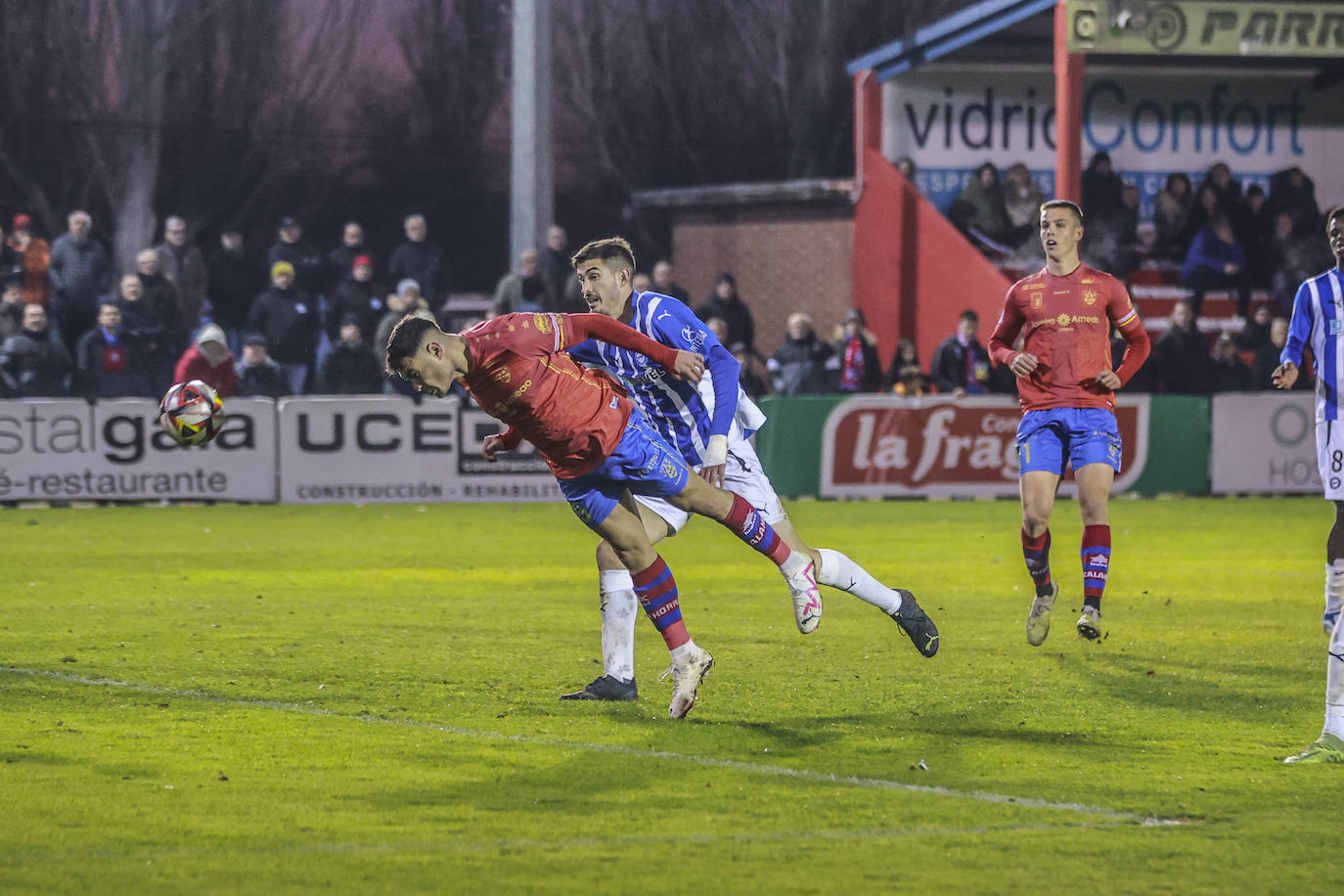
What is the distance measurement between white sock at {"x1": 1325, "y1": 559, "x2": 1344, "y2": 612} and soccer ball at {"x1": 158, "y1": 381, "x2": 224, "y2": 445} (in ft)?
21.6

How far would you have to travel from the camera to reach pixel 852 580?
8.00m

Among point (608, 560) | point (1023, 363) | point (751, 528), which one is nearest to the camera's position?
point (751, 528)

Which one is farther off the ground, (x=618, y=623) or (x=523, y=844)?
(x=618, y=623)

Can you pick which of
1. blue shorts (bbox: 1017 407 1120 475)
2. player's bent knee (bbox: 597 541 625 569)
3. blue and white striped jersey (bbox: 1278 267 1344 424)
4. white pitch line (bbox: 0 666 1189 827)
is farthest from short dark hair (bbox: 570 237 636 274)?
blue and white striped jersey (bbox: 1278 267 1344 424)

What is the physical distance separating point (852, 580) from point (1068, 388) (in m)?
2.35

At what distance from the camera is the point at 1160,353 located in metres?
21.4

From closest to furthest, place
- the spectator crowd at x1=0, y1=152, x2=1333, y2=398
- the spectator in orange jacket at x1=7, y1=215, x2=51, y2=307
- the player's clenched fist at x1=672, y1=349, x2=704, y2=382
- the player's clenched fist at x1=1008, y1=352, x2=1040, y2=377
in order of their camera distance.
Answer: the player's clenched fist at x1=672, y1=349, x2=704, y2=382 → the player's clenched fist at x1=1008, y1=352, x2=1040, y2=377 → the spectator crowd at x1=0, y1=152, x2=1333, y2=398 → the spectator in orange jacket at x1=7, y1=215, x2=51, y2=307

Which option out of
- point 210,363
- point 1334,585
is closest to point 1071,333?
point 1334,585

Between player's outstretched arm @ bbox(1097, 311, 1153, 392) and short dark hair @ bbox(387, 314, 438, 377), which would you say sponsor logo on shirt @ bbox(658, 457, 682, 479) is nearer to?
short dark hair @ bbox(387, 314, 438, 377)

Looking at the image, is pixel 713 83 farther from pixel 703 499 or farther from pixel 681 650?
pixel 681 650

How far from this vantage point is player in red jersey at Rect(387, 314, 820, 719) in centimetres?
704

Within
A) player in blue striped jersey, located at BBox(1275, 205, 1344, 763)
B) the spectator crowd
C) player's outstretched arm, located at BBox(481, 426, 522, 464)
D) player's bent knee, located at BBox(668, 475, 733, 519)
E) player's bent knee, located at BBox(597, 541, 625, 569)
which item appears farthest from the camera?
the spectator crowd

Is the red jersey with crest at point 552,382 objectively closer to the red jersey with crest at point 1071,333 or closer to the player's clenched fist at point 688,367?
the player's clenched fist at point 688,367

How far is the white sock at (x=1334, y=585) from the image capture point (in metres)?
9.01
